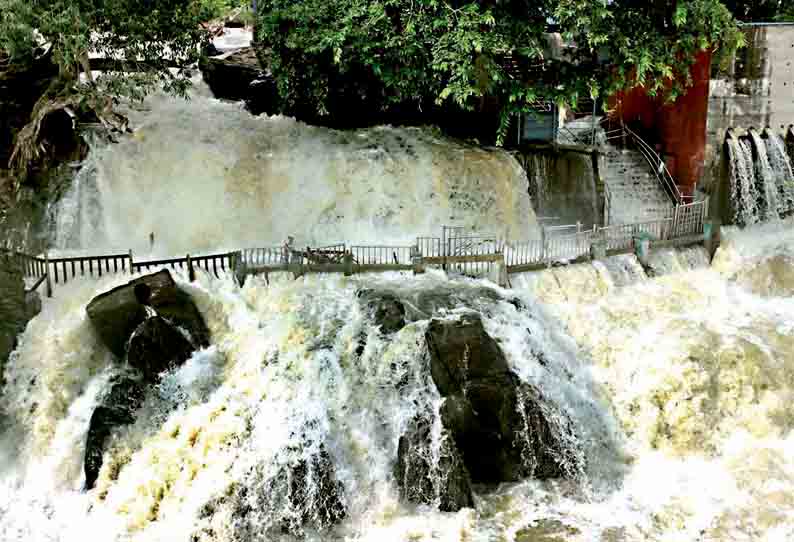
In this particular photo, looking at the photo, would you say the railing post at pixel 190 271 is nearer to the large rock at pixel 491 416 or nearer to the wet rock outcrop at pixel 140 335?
the wet rock outcrop at pixel 140 335

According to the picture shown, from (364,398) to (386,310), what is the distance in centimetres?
166

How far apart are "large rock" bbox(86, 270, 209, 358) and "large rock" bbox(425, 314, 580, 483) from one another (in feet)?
13.4

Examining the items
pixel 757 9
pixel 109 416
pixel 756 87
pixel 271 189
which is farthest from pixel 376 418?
pixel 757 9

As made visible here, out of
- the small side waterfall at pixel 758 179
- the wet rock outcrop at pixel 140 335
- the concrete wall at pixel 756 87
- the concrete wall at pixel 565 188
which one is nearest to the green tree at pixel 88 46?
the wet rock outcrop at pixel 140 335

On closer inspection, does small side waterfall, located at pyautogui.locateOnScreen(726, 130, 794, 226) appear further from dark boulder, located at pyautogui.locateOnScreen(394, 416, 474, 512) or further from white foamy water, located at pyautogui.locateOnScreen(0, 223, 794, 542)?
dark boulder, located at pyautogui.locateOnScreen(394, 416, 474, 512)

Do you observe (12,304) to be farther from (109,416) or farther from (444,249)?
(444,249)

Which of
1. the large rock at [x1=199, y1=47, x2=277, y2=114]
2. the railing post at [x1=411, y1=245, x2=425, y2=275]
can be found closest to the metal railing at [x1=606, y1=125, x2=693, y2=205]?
the railing post at [x1=411, y1=245, x2=425, y2=275]

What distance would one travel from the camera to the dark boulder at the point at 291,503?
10695mm

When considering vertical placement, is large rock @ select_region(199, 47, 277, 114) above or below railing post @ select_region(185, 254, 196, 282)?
above

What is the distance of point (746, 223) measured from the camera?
20.6m

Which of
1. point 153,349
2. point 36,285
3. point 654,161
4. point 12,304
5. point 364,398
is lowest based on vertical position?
point 364,398

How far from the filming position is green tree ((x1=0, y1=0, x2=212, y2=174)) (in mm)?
14773

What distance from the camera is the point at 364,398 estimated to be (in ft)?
39.6

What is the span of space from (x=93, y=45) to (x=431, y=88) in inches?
283
